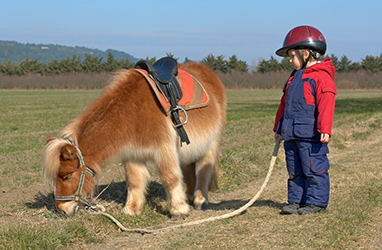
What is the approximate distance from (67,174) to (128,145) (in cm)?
72

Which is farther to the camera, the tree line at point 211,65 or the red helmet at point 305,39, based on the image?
the tree line at point 211,65

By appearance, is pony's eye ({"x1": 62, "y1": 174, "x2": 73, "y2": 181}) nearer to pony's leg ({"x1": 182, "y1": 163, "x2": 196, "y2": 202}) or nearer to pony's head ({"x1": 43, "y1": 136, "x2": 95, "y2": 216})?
pony's head ({"x1": 43, "y1": 136, "x2": 95, "y2": 216})

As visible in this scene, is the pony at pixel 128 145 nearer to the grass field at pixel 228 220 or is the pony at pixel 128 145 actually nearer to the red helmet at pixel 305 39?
the grass field at pixel 228 220

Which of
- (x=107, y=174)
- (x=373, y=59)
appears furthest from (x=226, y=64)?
(x=107, y=174)

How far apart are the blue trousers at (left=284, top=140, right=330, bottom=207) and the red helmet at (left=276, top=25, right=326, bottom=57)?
1.05 metres

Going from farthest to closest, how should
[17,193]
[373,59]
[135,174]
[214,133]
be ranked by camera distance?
[373,59] → [17,193] → [214,133] → [135,174]

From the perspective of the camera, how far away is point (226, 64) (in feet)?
237

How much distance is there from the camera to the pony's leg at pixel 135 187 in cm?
503

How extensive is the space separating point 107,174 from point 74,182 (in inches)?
146

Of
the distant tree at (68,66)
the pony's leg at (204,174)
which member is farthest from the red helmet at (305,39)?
the distant tree at (68,66)

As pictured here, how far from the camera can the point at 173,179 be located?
466 cm

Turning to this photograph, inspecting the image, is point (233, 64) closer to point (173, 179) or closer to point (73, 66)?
point (73, 66)

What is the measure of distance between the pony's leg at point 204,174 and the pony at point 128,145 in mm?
44

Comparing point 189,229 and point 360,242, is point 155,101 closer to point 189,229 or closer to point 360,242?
point 189,229
